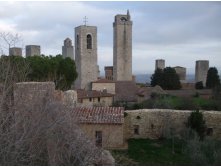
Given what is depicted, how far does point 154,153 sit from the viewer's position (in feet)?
45.6

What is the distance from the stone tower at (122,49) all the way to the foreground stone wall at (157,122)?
28455 mm

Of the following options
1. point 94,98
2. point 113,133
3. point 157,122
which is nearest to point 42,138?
point 113,133

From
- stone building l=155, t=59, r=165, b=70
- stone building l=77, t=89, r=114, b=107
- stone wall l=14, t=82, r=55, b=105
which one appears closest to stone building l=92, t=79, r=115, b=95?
stone building l=77, t=89, r=114, b=107

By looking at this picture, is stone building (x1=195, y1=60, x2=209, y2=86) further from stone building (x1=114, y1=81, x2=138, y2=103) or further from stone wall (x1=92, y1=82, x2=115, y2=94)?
stone wall (x1=92, y1=82, x2=115, y2=94)

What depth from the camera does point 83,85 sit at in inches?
1555

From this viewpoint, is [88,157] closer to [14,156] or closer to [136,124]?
[14,156]

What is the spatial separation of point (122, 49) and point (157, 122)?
2928 cm

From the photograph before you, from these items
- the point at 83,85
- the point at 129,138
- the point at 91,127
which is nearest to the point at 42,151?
the point at 91,127

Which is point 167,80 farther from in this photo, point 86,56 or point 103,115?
point 103,115

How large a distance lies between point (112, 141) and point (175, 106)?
12.3 m

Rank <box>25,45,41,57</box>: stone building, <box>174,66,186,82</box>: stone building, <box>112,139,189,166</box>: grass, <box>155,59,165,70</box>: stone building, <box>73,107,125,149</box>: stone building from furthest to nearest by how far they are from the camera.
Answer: <box>174,66,186,82</box>: stone building, <box>155,59,165,70</box>: stone building, <box>25,45,41,57</box>: stone building, <box>73,107,125,149</box>: stone building, <box>112,139,189,166</box>: grass

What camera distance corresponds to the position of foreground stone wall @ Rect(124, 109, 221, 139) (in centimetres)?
1773

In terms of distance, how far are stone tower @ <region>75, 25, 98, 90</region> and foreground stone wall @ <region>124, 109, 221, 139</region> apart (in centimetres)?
2156

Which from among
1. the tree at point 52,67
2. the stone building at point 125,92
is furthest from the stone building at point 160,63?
the tree at point 52,67
